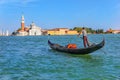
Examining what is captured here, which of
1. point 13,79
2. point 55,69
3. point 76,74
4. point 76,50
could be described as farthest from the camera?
point 76,50

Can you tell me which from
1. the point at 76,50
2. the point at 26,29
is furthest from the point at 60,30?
the point at 76,50

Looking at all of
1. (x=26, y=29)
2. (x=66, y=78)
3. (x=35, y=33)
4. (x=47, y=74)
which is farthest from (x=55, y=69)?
(x=26, y=29)

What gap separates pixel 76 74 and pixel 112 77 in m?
1.28

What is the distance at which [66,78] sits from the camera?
10656mm

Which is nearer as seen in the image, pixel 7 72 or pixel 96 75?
pixel 96 75

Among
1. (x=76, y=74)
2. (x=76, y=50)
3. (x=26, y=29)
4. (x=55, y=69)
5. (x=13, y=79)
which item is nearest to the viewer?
(x=13, y=79)

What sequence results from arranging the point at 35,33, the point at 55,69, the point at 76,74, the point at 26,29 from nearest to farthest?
the point at 76,74 < the point at 55,69 < the point at 35,33 < the point at 26,29

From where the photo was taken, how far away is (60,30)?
156 metres

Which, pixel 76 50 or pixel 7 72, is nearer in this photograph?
pixel 7 72

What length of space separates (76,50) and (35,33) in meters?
125

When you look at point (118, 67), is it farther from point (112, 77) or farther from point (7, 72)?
point (7, 72)

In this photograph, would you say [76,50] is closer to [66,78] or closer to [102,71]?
[102,71]

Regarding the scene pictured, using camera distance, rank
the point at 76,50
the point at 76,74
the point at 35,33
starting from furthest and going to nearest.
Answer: the point at 35,33 → the point at 76,50 → the point at 76,74

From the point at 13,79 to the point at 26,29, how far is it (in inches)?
5608
